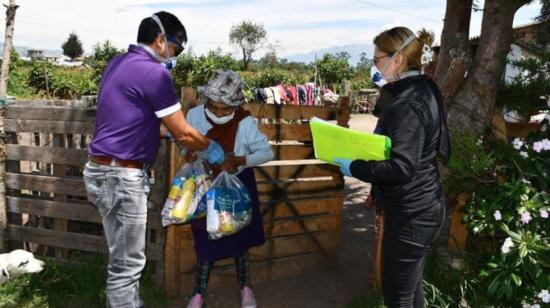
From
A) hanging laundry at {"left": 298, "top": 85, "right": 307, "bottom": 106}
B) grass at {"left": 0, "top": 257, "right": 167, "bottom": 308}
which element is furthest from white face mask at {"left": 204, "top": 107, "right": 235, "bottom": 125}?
Result: hanging laundry at {"left": 298, "top": 85, "right": 307, "bottom": 106}

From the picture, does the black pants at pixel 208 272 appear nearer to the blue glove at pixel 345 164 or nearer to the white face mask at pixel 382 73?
the blue glove at pixel 345 164

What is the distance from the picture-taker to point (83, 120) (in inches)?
164

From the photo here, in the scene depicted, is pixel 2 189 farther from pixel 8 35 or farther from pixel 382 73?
pixel 382 73

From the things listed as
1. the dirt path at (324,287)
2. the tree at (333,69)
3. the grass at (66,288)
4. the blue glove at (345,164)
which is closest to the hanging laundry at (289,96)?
the dirt path at (324,287)

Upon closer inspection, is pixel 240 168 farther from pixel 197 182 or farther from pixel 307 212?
pixel 307 212

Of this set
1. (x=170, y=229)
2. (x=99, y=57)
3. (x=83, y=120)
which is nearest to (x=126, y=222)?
(x=170, y=229)

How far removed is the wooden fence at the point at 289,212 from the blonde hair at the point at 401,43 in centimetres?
195

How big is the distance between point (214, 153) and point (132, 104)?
0.67m

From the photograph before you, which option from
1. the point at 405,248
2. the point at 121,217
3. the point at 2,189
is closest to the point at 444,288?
the point at 405,248

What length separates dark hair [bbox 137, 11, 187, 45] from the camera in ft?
9.45

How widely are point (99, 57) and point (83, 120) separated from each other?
37773mm

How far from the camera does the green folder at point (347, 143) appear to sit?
2.40m

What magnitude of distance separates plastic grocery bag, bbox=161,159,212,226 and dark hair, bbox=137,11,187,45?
2.96 feet

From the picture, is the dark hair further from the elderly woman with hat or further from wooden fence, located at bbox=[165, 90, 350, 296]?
wooden fence, located at bbox=[165, 90, 350, 296]
